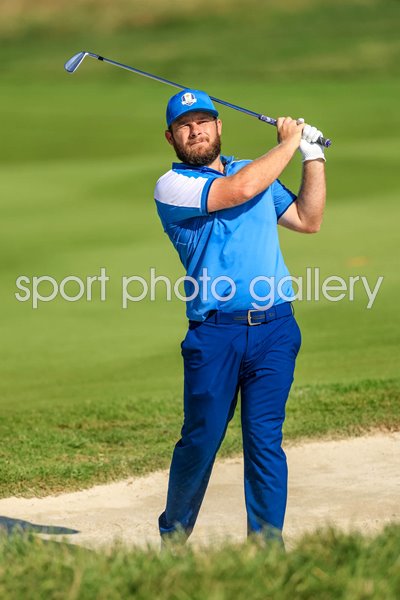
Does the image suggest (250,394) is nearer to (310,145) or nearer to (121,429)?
(310,145)

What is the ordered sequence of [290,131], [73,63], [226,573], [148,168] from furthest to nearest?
[148,168] < [73,63] < [290,131] < [226,573]

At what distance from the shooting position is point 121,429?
891cm

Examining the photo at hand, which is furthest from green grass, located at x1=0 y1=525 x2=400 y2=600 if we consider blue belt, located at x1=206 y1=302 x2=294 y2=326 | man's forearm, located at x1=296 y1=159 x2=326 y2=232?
man's forearm, located at x1=296 y1=159 x2=326 y2=232

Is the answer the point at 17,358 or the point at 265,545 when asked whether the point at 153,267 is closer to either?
the point at 17,358

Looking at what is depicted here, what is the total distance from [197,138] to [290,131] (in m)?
0.44

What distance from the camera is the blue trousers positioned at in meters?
6.23

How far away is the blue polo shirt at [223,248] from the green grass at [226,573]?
180cm

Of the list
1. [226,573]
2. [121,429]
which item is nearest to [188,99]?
[226,573]

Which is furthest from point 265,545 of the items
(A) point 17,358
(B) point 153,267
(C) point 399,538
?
(B) point 153,267

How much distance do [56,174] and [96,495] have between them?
12142 mm

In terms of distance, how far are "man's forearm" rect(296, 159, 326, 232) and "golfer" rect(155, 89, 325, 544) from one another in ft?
0.28

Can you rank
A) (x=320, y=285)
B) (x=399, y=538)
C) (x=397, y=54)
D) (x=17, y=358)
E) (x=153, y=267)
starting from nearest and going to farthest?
(x=399, y=538), (x=17, y=358), (x=320, y=285), (x=153, y=267), (x=397, y=54)

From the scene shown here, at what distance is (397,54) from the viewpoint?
3131 centimetres

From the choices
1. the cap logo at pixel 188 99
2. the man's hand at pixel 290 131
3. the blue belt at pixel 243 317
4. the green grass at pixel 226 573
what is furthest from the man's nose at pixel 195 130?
the green grass at pixel 226 573
